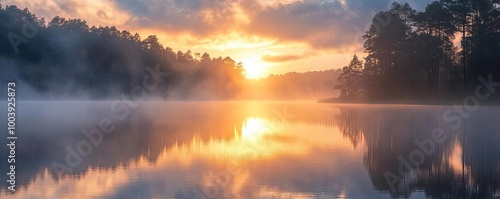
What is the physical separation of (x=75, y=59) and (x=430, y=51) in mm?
81385

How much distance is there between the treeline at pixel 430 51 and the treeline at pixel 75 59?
2443 inches

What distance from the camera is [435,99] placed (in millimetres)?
78562

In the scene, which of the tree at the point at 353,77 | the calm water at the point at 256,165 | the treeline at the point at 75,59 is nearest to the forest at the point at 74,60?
the treeline at the point at 75,59

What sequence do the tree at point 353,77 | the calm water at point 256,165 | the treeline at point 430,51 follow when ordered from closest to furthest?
the calm water at point 256,165 < the treeline at point 430,51 < the tree at point 353,77

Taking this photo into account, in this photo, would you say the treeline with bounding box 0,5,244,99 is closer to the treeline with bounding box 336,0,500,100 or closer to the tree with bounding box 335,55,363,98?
the tree with bounding box 335,55,363,98

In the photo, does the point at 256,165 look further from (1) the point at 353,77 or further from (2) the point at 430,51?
(1) the point at 353,77

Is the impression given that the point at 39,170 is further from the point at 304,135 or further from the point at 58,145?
the point at 304,135

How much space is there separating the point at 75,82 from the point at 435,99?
83.5 metres

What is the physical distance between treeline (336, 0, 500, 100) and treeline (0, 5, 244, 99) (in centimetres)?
6205

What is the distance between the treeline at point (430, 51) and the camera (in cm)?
7262

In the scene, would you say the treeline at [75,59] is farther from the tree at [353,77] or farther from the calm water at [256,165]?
the calm water at [256,165]

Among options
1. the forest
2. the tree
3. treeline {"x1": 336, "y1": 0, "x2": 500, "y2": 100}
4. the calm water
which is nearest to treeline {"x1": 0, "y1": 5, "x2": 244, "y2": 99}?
the forest

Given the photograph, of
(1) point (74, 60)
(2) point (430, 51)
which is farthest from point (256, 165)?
(1) point (74, 60)

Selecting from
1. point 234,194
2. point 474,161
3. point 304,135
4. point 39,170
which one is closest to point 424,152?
point 474,161
